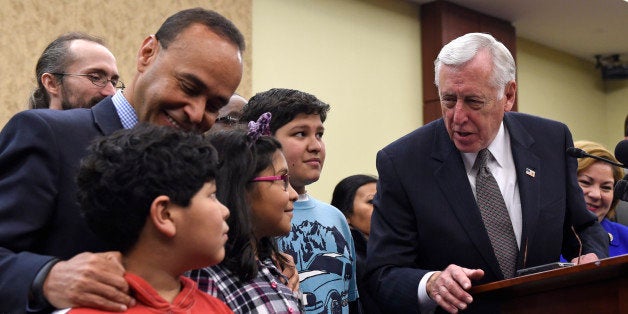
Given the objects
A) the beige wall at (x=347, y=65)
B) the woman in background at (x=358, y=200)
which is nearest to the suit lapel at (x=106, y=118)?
the woman in background at (x=358, y=200)

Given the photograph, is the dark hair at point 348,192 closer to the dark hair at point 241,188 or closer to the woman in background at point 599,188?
the woman in background at point 599,188

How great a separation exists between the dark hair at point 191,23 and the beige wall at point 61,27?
7.92 feet

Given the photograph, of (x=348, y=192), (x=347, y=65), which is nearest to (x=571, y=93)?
(x=347, y=65)

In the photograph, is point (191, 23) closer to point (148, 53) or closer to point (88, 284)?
point (148, 53)

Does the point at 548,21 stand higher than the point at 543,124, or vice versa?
the point at 548,21

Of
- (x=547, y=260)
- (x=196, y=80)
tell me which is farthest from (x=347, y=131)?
(x=196, y=80)

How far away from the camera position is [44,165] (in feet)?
5.41

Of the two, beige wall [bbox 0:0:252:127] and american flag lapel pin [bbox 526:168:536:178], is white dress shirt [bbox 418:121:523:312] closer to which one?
american flag lapel pin [bbox 526:168:536:178]

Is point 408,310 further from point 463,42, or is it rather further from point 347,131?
point 347,131

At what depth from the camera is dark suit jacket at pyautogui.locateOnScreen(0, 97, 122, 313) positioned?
1563 millimetres

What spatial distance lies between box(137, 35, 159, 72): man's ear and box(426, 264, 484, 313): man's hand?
3.08 feet

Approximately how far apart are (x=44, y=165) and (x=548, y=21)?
287 inches

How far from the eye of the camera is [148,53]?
1.93 meters

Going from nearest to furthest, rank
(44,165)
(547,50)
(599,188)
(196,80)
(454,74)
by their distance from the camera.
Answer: (44,165) → (196,80) → (454,74) → (599,188) → (547,50)
